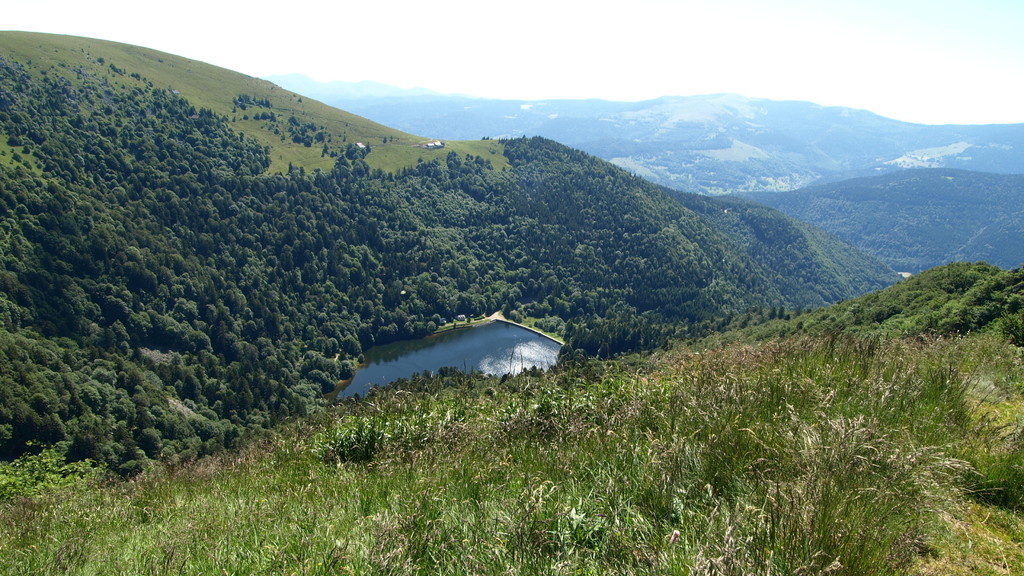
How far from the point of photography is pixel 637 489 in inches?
163

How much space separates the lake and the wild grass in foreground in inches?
3905

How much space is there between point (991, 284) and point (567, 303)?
133 metres

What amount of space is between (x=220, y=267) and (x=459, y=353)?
67714 millimetres

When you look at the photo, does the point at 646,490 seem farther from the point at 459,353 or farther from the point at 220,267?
the point at 220,267

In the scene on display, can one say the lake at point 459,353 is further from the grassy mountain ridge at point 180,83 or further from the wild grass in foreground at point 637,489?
the wild grass in foreground at point 637,489

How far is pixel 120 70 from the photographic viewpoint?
171625 mm

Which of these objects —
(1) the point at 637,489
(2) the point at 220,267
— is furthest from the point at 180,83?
(1) the point at 637,489

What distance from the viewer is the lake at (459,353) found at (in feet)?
370

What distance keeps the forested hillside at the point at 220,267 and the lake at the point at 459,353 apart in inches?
216

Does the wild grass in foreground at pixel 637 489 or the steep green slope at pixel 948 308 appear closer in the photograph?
the wild grass in foreground at pixel 637 489

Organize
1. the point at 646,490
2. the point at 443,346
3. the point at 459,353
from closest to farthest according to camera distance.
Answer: the point at 646,490 → the point at 459,353 → the point at 443,346

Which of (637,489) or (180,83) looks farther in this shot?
(180,83)

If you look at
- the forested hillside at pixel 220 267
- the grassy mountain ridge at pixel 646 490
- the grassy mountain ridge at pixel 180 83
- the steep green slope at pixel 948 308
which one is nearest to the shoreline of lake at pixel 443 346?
the forested hillside at pixel 220 267

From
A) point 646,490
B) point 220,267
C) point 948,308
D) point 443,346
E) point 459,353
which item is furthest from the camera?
point 220,267
